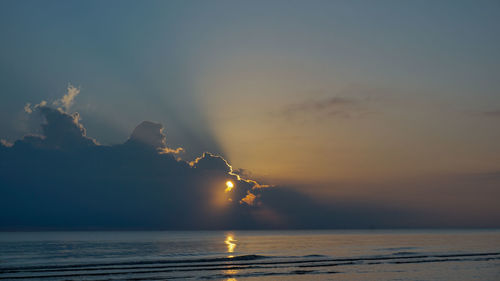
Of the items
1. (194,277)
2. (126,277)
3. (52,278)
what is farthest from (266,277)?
(52,278)

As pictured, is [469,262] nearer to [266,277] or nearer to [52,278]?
[266,277]

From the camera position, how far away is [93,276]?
224ft

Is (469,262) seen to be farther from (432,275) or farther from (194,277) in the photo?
(194,277)

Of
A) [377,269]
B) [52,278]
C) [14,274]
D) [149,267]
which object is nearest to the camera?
[52,278]

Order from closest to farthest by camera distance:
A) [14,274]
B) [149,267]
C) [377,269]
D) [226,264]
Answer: [14,274] < [377,269] < [149,267] < [226,264]

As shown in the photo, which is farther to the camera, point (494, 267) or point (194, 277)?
point (494, 267)

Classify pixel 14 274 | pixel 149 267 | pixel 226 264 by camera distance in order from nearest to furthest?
1. pixel 14 274
2. pixel 149 267
3. pixel 226 264

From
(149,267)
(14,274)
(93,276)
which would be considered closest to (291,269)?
(149,267)

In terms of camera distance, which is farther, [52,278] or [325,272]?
[325,272]

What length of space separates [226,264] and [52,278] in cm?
3244

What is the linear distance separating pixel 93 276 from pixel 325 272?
35100 mm

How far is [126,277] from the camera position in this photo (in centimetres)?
6719


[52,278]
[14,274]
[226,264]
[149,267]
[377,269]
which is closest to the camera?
[52,278]

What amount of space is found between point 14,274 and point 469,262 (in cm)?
8092
